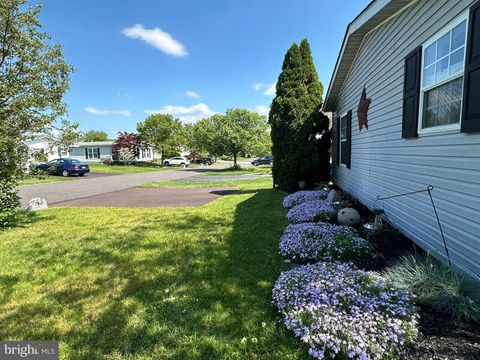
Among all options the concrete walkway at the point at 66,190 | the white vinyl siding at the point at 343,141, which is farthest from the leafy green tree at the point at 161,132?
the white vinyl siding at the point at 343,141

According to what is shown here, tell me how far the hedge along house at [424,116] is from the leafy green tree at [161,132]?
38.6 metres

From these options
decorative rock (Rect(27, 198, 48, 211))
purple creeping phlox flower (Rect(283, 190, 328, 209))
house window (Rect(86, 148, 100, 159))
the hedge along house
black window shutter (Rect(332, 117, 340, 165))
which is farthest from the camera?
house window (Rect(86, 148, 100, 159))

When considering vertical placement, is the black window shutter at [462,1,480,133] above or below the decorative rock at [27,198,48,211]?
above

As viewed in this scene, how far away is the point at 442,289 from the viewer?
2.76 m

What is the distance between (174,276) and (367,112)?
19.3ft

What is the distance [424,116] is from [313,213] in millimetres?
2762

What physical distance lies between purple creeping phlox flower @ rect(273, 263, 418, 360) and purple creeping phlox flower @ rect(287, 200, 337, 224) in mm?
2707

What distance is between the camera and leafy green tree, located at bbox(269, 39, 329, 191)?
10.2 m

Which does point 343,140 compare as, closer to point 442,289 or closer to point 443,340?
point 442,289

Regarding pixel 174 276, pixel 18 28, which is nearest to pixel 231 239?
pixel 174 276

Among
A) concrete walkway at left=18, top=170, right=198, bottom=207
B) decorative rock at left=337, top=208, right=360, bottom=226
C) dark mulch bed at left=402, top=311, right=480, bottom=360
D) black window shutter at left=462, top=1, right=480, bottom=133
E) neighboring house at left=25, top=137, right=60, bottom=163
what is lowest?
concrete walkway at left=18, top=170, right=198, bottom=207

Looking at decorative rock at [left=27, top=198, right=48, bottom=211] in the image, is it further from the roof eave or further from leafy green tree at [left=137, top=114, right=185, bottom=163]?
leafy green tree at [left=137, top=114, right=185, bottom=163]

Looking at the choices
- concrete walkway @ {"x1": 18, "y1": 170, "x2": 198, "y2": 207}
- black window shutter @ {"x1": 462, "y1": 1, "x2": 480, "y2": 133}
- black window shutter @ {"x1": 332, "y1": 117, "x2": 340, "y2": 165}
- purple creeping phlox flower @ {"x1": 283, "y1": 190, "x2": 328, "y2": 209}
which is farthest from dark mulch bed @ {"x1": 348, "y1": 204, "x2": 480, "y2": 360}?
concrete walkway @ {"x1": 18, "y1": 170, "x2": 198, "y2": 207}

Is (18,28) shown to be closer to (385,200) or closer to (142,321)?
(142,321)
